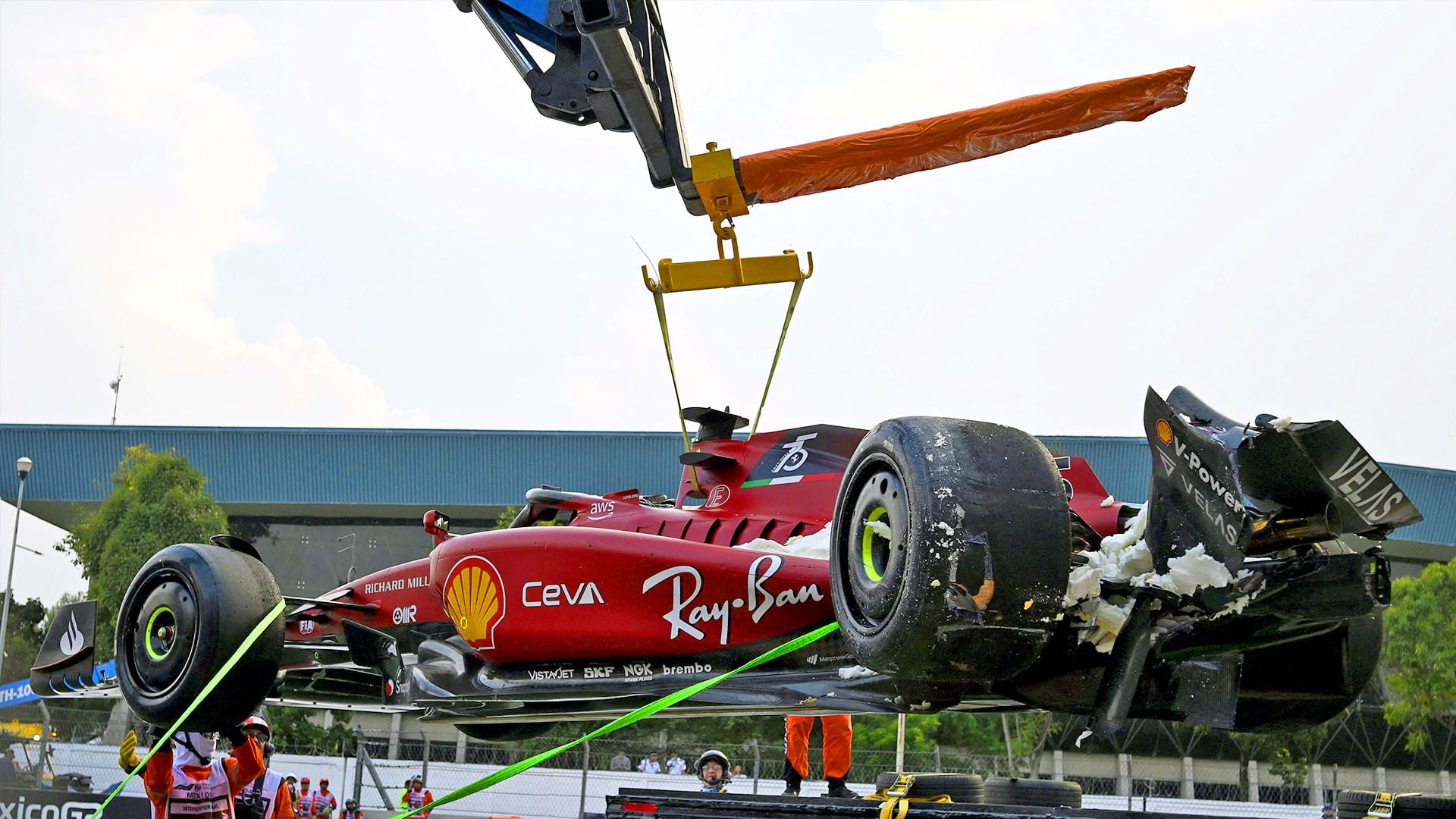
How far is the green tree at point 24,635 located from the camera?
45.2 m

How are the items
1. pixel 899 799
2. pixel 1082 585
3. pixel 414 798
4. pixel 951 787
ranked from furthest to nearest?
pixel 414 798 < pixel 951 787 < pixel 899 799 < pixel 1082 585

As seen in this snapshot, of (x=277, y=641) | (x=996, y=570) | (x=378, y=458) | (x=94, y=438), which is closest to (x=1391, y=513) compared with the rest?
(x=996, y=570)

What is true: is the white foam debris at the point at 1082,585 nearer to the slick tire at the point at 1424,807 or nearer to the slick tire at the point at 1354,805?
the slick tire at the point at 1424,807

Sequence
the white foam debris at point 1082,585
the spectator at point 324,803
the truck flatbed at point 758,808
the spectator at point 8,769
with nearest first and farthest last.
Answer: the white foam debris at point 1082,585
the truck flatbed at point 758,808
the spectator at point 324,803
the spectator at point 8,769

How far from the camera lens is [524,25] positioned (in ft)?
19.9

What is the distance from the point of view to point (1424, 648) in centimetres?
2741

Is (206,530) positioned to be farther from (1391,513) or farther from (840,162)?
(1391,513)

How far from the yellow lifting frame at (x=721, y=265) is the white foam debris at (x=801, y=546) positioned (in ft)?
2.43

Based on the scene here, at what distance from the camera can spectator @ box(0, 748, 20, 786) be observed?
50.4 feet

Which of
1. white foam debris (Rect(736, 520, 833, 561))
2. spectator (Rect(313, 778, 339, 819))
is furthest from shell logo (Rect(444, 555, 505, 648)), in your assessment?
spectator (Rect(313, 778, 339, 819))

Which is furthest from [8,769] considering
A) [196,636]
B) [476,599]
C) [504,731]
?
[476,599]

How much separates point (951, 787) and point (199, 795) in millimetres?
4002

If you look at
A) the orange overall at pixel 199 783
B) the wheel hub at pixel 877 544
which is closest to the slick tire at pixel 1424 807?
the wheel hub at pixel 877 544

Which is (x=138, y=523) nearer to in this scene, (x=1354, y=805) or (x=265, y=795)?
(x=265, y=795)
